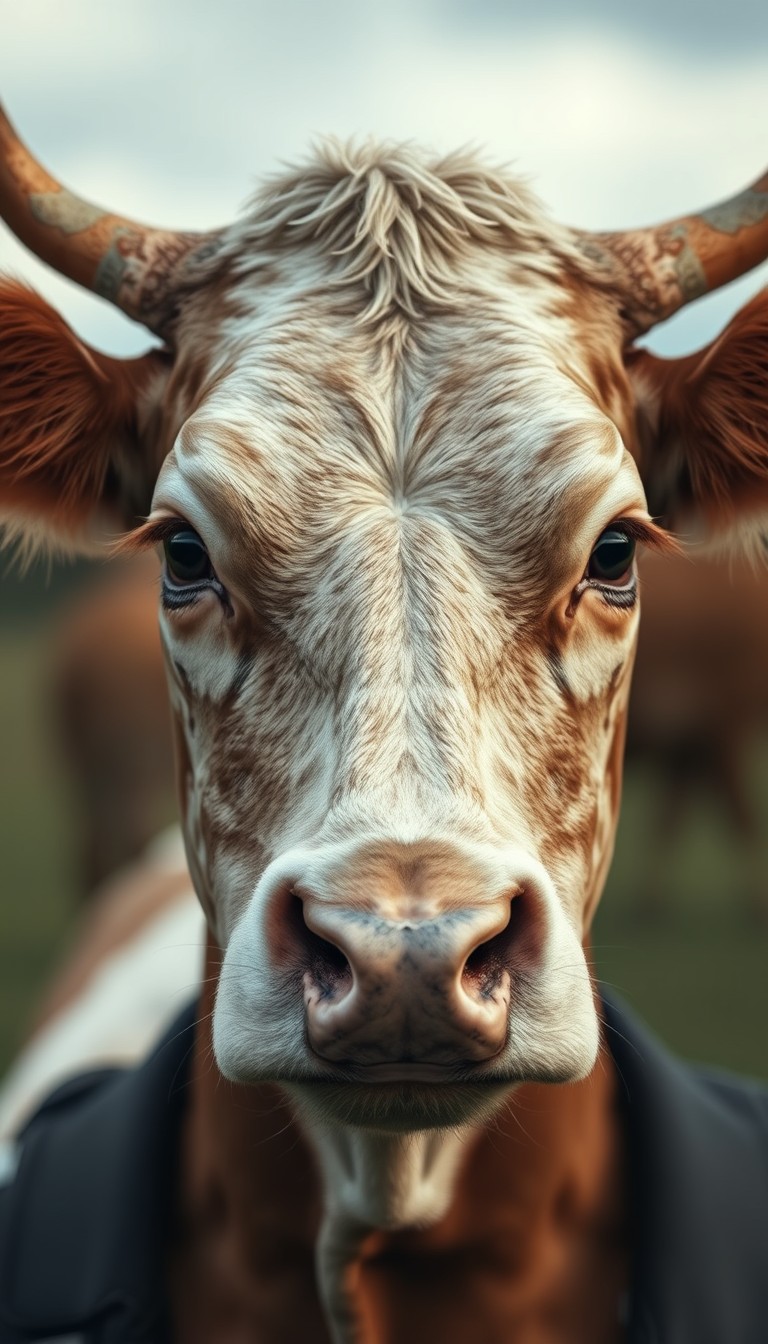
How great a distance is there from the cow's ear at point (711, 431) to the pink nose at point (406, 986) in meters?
0.96

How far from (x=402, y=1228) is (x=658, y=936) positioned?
7555mm

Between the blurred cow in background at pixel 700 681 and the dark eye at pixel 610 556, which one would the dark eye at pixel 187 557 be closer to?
the dark eye at pixel 610 556

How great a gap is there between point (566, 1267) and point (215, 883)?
0.77 m

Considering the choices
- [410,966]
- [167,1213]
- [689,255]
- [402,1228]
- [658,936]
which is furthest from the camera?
[658,936]

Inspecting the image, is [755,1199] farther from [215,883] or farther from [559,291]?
[559,291]

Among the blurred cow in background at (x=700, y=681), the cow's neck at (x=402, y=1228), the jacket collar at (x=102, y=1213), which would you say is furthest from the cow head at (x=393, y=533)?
the blurred cow in background at (x=700, y=681)

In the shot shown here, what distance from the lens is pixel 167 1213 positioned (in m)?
2.31

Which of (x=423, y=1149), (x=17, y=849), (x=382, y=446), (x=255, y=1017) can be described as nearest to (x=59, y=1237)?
(x=423, y=1149)

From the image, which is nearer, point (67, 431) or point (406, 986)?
point (406, 986)

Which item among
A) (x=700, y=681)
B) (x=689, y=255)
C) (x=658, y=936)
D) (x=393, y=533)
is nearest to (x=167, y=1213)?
(x=393, y=533)

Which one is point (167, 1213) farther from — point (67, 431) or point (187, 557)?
point (67, 431)

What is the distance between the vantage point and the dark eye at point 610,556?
6.35 ft

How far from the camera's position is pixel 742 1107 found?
261 centimetres

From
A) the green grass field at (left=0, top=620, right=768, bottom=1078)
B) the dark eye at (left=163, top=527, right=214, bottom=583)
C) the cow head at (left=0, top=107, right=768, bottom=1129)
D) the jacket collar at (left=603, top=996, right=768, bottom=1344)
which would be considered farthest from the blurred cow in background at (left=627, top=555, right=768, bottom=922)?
the dark eye at (left=163, top=527, right=214, bottom=583)
